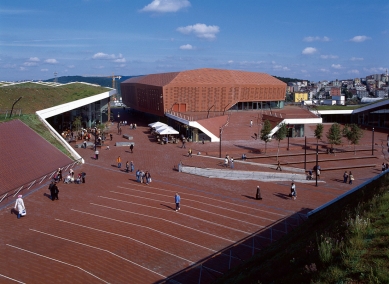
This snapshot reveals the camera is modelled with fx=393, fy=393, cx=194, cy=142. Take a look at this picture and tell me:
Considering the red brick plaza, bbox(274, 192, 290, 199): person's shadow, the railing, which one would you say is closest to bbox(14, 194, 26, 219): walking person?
the red brick plaza

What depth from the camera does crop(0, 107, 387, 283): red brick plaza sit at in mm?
9773

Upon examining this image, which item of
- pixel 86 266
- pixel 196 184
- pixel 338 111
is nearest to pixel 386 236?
pixel 86 266

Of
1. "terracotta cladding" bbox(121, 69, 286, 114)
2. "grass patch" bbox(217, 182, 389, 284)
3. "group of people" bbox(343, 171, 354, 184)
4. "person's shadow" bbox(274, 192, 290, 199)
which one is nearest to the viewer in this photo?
"grass patch" bbox(217, 182, 389, 284)

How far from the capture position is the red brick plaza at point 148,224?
9773mm

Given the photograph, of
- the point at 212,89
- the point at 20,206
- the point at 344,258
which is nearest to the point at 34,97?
the point at 212,89

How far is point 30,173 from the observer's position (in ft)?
57.5

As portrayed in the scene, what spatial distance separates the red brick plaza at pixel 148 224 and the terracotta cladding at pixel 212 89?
56.3 feet

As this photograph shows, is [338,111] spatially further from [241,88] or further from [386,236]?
[386,236]

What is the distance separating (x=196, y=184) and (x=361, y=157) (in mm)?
14319

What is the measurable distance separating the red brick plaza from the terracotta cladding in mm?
17174

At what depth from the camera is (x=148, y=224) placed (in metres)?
13.2

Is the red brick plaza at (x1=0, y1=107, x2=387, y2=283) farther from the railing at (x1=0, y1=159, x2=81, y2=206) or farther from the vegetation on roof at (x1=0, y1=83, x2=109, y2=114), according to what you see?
the vegetation on roof at (x1=0, y1=83, x2=109, y2=114)

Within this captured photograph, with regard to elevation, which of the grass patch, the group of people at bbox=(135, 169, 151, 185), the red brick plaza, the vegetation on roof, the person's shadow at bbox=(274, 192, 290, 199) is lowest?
the person's shadow at bbox=(274, 192, 290, 199)

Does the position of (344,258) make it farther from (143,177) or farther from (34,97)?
(34,97)
